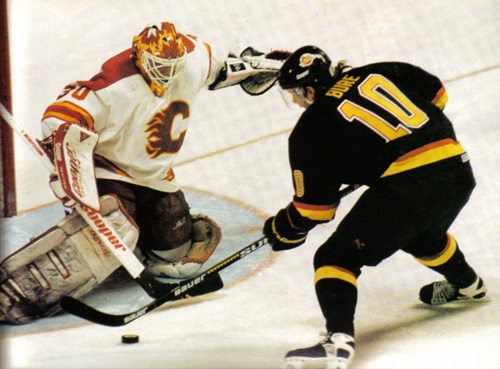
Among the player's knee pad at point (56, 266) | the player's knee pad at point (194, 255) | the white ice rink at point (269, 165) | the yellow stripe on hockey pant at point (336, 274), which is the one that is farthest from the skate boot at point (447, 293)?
the player's knee pad at point (56, 266)

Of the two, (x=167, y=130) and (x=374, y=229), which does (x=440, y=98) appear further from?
(x=167, y=130)

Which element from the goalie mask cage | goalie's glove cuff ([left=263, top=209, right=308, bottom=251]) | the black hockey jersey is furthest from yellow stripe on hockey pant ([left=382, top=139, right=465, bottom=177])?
the goalie mask cage

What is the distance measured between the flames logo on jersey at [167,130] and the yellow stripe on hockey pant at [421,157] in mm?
566

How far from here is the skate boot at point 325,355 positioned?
1.94 m

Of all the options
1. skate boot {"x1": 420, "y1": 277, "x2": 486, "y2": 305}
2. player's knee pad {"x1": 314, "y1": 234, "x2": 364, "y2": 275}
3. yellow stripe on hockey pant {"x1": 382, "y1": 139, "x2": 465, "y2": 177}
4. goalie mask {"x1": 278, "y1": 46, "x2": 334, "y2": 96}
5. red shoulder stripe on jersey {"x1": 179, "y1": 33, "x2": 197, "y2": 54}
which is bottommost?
skate boot {"x1": 420, "y1": 277, "x2": 486, "y2": 305}

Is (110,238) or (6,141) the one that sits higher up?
(6,141)

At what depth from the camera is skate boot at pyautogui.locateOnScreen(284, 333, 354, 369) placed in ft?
6.37

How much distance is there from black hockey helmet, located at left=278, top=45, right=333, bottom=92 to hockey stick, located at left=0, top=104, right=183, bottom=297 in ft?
1.82

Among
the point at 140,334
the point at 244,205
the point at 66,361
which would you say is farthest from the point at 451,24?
the point at 66,361

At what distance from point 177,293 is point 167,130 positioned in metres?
0.41

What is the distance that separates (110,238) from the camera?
2.17 metres

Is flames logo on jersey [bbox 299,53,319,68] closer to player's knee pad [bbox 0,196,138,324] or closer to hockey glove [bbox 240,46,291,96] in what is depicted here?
hockey glove [bbox 240,46,291,96]

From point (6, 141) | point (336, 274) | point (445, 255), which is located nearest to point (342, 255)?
point (336, 274)

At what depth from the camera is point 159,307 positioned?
224cm
